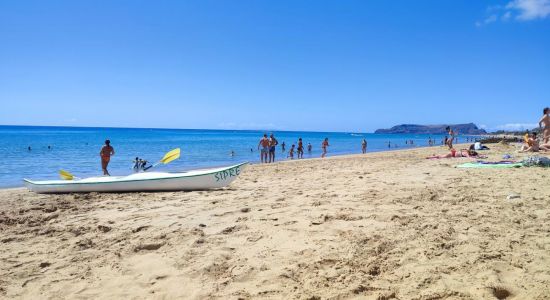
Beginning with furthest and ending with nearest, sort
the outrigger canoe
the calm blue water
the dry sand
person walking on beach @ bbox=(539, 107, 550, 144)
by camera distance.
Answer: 1. the calm blue water
2. person walking on beach @ bbox=(539, 107, 550, 144)
3. the outrigger canoe
4. the dry sand

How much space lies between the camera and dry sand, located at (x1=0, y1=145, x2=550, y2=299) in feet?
10.4

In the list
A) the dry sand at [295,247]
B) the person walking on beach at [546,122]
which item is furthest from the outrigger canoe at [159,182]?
the person walking on beach at [546,122]

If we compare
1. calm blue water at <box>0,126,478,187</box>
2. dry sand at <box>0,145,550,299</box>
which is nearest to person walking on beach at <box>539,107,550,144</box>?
dry sand at <box>0,145,550,299</box>

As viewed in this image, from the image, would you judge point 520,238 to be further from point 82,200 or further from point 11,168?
point 11,168

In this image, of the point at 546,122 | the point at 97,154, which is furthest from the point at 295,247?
the point at 97,154

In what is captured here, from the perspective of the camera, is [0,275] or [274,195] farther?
[274,195]

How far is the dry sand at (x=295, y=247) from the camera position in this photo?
3.18 m

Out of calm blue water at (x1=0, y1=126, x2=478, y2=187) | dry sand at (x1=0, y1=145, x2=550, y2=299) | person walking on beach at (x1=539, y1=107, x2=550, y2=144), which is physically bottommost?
calm blue water at (x1=0, y1=126, x2=478, y2=187)

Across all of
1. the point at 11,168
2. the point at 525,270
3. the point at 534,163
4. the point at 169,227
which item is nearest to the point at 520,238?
the point at 525,270

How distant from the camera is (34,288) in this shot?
11.5 ft

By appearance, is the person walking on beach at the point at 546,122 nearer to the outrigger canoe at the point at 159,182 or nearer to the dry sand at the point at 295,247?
the dry sand at the point at 295,247

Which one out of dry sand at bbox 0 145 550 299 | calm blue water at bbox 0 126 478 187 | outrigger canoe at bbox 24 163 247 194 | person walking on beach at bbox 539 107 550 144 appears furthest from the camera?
calm blue water at bbox 0 126 478 187

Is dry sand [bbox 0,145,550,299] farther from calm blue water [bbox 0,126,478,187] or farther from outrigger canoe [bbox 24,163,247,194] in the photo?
calm blue water [bbox 0,126,478,187]

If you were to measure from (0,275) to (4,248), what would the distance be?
1076 mm
